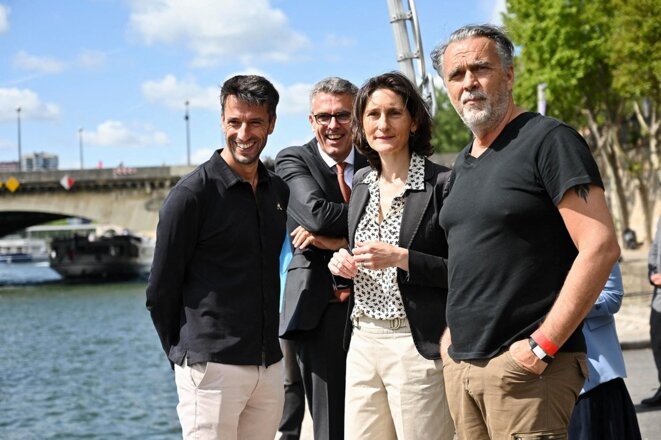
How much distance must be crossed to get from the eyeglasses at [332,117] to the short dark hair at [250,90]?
2.23 feet

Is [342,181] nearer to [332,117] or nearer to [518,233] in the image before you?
[332,117]

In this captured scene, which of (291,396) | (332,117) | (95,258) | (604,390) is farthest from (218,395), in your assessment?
(95,258)

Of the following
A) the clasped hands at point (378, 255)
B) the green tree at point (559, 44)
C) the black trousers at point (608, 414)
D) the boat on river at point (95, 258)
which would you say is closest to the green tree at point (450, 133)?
the boat on river at point (95, 258)

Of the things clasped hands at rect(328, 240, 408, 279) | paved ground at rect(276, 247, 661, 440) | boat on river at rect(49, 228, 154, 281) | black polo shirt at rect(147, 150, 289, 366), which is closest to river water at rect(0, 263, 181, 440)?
paved ground at rect(276, 247, 661, 440)

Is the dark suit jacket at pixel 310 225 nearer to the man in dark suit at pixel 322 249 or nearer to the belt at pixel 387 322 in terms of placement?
the man in dark suit at pixel 322 249

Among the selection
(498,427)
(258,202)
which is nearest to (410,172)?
(258,202)

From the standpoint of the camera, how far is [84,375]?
2123 cm

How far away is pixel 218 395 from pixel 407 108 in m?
1.36

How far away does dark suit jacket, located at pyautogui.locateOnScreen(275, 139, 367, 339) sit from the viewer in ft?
14.4

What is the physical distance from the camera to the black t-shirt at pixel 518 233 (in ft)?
9.80

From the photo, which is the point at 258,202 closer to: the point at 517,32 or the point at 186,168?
the point at 517,32

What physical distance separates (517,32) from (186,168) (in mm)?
20434

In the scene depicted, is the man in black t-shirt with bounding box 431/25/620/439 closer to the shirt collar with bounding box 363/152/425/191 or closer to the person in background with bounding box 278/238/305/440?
the shirt collar with bounding box 363/152/425/191

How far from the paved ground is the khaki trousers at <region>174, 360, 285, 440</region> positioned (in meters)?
2.67
